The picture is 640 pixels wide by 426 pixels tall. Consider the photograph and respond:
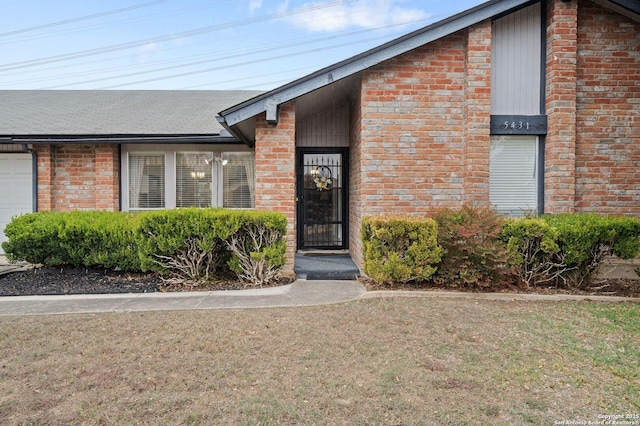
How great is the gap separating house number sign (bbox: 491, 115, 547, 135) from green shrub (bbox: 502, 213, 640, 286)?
70.2 inches

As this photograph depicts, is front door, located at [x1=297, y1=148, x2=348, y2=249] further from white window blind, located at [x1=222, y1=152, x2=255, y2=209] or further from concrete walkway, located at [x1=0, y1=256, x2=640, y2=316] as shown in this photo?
concrete walkway, located at [x1=0, y1=256, x2=640, y2=316]

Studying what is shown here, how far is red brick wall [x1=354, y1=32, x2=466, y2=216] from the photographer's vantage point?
6762mm

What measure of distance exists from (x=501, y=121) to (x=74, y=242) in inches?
314

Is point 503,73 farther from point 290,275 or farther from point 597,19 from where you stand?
point 290,275

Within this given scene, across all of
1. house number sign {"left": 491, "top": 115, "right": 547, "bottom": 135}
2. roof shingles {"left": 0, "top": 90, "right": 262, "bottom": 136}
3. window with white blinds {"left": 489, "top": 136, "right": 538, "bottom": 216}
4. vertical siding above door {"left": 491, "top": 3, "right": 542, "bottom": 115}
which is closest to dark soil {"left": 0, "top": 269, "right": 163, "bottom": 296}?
roof shingles {"left": 0, "top": 90, "right": 262, "bottom": 136}

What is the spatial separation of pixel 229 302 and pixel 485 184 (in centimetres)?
475

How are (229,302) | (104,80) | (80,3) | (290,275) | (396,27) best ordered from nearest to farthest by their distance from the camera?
(229,302) → (290,275) → (80,3) → (396,27) → (104,80)

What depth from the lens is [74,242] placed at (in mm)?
6734

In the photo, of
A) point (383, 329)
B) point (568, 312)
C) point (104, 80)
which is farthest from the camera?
point (104, 80)

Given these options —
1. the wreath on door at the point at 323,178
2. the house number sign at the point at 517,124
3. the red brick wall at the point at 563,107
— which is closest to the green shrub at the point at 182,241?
the wreath on door at the point at 323,178

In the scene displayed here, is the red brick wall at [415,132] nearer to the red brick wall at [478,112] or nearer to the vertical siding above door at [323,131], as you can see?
the red brick wall at [478,112]

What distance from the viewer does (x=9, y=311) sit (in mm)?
4863

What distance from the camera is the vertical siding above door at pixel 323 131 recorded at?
8.70 m

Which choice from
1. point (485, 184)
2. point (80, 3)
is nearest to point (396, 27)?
point (80, 3)
